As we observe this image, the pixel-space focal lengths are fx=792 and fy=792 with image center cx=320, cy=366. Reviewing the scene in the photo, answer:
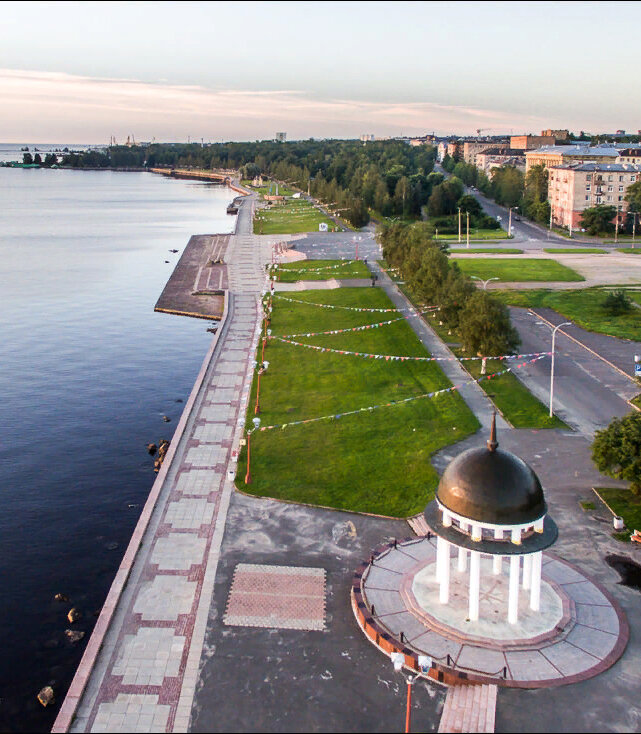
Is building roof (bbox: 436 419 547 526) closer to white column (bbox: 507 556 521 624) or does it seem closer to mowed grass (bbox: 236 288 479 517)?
white column (bbox: 507 556 521 624)

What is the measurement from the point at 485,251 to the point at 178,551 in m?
78.5

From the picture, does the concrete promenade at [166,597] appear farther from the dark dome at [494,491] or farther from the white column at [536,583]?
the white column at [536,583]

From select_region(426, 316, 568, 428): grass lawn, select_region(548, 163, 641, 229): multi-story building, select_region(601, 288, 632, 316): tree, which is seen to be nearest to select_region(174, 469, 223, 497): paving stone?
select_region(426, 316, 568, 428): grass lawn

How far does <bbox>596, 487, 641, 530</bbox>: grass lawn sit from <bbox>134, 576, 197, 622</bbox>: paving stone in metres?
16.2

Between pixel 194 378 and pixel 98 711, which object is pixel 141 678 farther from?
pixel 194 378

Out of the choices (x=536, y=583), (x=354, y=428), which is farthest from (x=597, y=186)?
(x=536, y=583)

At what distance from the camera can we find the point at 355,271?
274ft

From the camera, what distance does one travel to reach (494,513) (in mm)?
21547

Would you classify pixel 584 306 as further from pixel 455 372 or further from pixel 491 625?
pixel 491 625

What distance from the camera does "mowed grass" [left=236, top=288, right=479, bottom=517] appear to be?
105ft

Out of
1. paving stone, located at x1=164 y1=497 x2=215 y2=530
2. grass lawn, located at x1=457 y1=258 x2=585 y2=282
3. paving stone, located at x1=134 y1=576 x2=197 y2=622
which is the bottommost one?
paving stone, located at x1=134 y1=576 x2=197 y2=622

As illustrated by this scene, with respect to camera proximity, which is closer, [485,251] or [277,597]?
[277,597]

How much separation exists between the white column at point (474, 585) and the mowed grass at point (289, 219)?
97.9 metres

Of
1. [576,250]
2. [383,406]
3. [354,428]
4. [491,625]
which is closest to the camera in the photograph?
[491,625]
